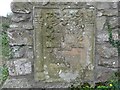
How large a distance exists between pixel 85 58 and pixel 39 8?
0.76m

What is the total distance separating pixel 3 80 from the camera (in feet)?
15.1

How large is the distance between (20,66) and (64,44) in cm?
57

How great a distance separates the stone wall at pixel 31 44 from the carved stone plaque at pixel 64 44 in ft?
0.15

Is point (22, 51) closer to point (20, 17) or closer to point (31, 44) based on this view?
point (31, 44)

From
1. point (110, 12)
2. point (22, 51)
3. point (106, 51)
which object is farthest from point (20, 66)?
point (110, 12)

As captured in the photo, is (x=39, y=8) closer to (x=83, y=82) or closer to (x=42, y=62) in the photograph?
(x=42, y=62)

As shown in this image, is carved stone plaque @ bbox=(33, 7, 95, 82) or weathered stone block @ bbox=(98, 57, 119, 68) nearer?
carved stone plaque @ bbox=(33, 7, 95, 82)

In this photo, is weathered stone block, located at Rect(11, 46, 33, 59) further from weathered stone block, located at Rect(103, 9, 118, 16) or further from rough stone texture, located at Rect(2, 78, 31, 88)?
weathered stone block, located at Rect(103, 9, 118, 16)

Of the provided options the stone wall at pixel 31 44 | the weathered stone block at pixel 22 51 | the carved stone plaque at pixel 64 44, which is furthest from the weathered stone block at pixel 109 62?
the weathered stone block at pixel 22 51

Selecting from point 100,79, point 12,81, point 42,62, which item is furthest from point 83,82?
point 12,81

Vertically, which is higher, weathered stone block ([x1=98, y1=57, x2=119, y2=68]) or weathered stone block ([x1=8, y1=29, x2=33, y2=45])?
weathered stone block ([x1=8, y1=29, x2=33, y2=45])

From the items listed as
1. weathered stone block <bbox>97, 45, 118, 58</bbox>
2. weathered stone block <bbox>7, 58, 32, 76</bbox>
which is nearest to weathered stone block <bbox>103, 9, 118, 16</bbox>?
weathered stone block <bbox>97, 45, 118, 58</bbox>

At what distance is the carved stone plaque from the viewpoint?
4199 millimetres

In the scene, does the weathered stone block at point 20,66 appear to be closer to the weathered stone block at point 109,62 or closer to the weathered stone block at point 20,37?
the weathered stone block at point 20,37
